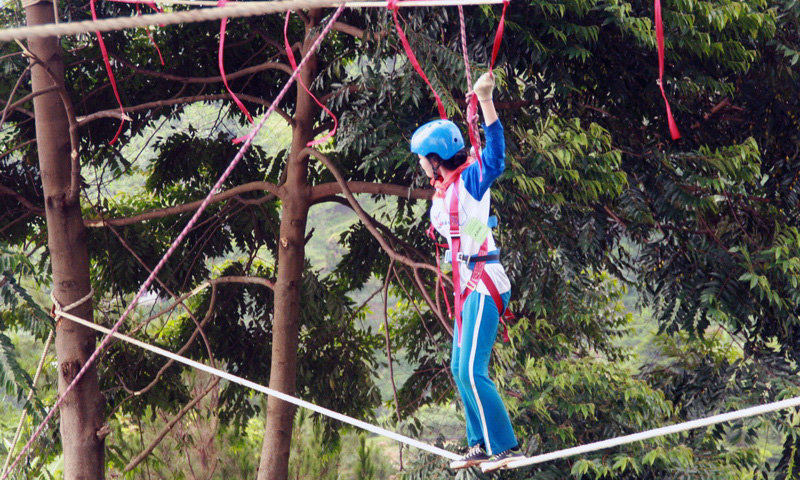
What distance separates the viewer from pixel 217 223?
27.6 feet

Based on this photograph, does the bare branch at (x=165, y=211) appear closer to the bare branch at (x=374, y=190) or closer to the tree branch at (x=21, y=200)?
the bare branch at (x=374, y=190)

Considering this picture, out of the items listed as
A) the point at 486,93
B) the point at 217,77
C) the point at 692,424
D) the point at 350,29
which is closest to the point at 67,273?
the point at 217,77

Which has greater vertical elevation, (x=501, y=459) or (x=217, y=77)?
(x=217, y=77)

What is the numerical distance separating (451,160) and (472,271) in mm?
457

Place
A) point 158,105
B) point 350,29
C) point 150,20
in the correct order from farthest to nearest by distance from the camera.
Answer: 1. point 158,105
2. point 350,29
3. point 150,20

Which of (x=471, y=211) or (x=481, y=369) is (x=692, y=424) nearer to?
(x=481, y=369)

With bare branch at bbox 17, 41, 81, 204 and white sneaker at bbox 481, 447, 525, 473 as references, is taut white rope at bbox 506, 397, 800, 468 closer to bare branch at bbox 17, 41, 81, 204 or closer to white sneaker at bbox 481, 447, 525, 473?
white sneaker at bbox 481, 447, 525, 473

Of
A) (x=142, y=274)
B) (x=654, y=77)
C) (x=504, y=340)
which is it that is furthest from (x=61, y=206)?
(x=654, y=77)

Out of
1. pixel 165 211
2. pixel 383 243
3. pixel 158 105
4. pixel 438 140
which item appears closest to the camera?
pixel 438 140

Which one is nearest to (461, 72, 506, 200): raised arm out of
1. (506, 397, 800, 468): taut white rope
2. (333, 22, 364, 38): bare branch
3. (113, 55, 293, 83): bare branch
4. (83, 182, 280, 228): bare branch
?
(506, 397, 800, 468): taut white rope

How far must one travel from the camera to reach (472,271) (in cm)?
354

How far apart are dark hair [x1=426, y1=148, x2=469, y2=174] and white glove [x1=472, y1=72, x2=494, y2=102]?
20.0 inches

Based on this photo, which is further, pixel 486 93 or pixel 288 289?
pixel 288 289

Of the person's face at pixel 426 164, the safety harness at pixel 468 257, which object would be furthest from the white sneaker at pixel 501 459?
the person's face at pixel 426 164
